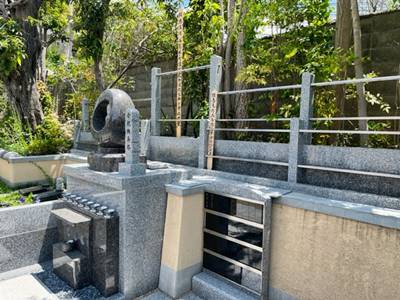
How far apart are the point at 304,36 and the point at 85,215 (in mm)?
4717

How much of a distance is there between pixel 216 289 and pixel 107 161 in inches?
82.8

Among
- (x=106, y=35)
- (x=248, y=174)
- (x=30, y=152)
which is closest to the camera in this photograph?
(x=248, y=174)

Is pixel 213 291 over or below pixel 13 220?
below

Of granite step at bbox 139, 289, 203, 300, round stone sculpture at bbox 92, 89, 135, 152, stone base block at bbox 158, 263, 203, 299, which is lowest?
granite step at bbox 139, 289, 203, 300

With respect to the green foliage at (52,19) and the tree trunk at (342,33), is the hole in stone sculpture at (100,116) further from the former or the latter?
the green foliage at (52,19)

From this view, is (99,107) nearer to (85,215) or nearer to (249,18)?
(85,215)

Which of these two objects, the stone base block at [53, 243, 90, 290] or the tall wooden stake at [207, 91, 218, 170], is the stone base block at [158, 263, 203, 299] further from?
the tall wooden stake at [207, 91, 218, 170]

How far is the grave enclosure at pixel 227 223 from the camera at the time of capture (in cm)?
278

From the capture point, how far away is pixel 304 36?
211 inches

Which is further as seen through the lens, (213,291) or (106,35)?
(106,35)

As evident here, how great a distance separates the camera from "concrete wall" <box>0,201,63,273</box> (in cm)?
385

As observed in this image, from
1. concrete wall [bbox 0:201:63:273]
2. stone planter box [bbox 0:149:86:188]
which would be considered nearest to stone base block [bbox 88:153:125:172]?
concrete wall [bbox 0:201:63:273]

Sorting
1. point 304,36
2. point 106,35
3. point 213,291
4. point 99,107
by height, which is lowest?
point 213,291

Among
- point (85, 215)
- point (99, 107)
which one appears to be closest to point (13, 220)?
point (85, 215)
